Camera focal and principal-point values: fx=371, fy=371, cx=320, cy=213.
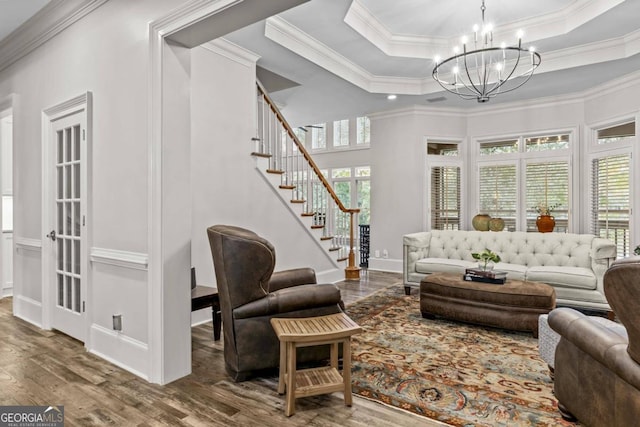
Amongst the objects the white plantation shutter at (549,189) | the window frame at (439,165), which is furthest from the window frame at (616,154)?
the window frame at (439,165)

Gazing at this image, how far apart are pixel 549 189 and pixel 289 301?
560cm

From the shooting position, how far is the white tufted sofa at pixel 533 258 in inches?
161

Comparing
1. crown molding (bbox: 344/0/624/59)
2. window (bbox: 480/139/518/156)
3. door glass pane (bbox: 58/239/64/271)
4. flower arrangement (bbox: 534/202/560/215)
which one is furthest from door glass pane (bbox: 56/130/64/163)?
flower arrangement (bbox: 534/202/560/215)

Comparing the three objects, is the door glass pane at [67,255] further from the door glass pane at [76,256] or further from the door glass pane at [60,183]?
the door glass pane at [60,183]

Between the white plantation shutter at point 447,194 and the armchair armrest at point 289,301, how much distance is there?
481 cm

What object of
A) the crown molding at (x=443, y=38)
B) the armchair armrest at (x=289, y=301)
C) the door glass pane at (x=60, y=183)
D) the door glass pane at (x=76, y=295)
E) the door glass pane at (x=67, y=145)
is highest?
the crown molding at (x=443, y=38)

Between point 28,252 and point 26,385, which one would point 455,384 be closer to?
point 26,385

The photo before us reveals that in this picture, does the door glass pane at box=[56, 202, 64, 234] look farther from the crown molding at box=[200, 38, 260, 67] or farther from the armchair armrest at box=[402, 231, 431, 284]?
the armchair armrest at box=[402, 231, 431, 284]

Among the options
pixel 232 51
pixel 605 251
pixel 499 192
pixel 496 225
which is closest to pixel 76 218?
pixel 232 51

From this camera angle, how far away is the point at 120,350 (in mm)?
2830

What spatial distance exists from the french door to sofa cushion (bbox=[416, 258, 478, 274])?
3.92 m

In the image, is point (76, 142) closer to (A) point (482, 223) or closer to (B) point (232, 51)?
(B) point (232, 51)

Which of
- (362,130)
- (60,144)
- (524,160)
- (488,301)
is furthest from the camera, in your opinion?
(362,130)

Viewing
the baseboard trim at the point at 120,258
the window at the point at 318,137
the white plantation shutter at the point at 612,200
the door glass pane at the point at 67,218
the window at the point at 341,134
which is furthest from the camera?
the window at the point at 318,137
